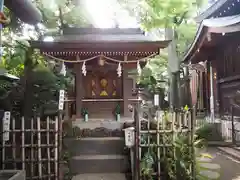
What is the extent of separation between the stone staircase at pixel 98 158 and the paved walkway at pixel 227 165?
9.14 feet

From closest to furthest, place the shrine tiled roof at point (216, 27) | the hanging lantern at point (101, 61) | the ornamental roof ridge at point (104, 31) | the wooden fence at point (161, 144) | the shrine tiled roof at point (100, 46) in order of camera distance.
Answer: the wooden fence at point (161, 144)
the shrine tiled roof at point (216, 27)
the shrine tiled roof at point (100, 46)
the hanging lantern at point (101, 61)
the ornamental roof ridge at point (104, 31)

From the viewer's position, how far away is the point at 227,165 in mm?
7309

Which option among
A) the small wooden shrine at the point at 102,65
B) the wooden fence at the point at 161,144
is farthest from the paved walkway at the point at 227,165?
the small wooden shrine at the point at 102,65

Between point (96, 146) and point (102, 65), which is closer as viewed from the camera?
point (96, 146)

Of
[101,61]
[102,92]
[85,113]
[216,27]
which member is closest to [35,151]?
[85,113]

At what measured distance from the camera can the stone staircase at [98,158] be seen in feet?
23.2

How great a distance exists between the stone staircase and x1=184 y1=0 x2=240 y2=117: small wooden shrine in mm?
5497

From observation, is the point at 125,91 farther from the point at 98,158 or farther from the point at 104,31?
the point at 98,158

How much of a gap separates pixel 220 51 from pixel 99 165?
927cm

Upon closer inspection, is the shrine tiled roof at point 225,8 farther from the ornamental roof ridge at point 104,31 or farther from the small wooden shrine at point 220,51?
the ornamental roof ridge at point 104,31

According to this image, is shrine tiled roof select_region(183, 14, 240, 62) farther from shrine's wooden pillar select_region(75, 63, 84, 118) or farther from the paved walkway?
shrine's wooden pillar select_region(75, 63, 84, 118)

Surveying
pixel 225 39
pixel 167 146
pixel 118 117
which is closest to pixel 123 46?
pixel 118 117

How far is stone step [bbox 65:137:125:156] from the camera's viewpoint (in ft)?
26.3

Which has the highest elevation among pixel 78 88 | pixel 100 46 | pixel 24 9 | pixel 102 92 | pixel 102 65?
pixel 100 46
